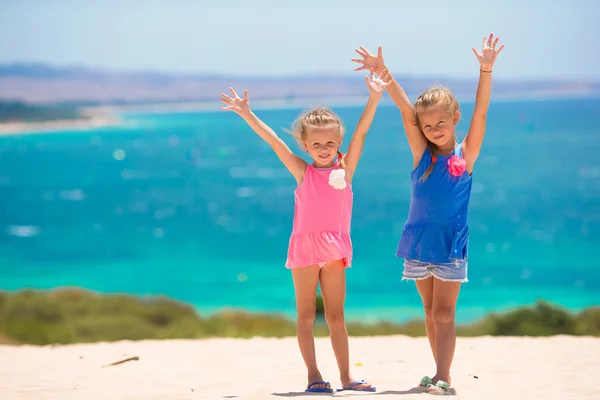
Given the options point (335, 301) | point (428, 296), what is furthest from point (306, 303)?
point (428, 296)

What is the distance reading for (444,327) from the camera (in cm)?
514

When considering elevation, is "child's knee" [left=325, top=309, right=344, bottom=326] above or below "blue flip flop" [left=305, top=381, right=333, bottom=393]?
above

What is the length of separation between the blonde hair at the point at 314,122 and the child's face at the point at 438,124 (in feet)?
1.65

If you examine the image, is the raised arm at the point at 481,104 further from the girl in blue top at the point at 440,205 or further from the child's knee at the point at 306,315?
the child's knee at the point at 306,315

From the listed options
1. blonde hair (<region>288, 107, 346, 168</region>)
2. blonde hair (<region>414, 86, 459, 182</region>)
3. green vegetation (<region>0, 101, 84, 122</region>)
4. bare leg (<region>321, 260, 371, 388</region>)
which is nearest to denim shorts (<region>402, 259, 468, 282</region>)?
bare leg (<region>321, 260, 371, 388</region>)

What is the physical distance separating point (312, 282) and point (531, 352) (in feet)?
9.13

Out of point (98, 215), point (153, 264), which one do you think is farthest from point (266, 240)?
point (98, 215)

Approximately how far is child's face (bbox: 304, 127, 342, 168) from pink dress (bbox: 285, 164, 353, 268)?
8cm

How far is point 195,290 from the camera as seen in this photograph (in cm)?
3002

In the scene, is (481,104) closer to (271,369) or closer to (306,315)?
(306,315)

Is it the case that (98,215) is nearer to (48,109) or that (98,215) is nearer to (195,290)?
(195,290)

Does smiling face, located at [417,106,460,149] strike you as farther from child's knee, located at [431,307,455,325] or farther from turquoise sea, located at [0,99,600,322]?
turquoise sea, located at [0,99,600,322]

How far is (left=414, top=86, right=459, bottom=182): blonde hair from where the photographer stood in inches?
205

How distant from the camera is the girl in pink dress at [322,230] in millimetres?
5215
